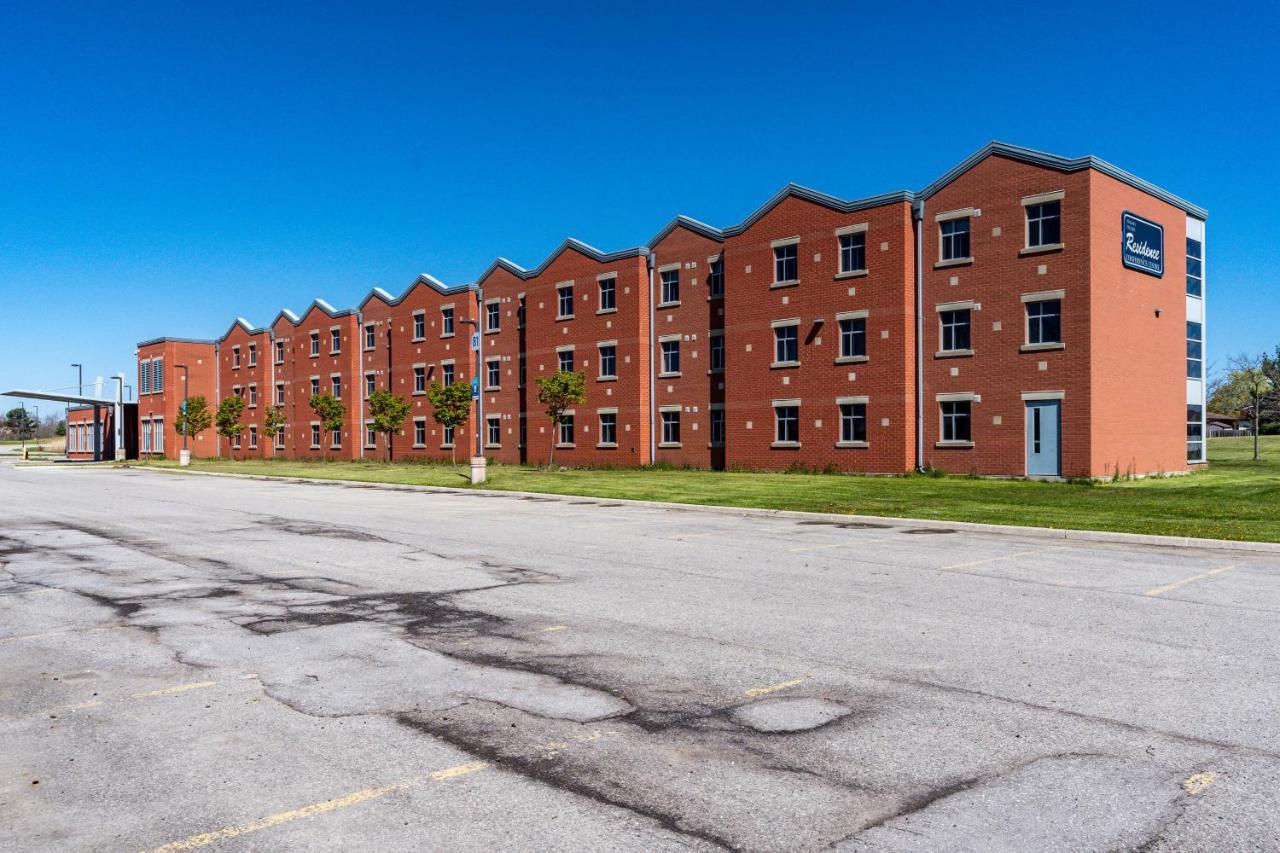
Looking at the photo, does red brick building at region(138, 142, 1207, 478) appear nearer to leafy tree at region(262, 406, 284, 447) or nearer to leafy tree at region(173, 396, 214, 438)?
leafy tree at region(262, 406, 284, 447)

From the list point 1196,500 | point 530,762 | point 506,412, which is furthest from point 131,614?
point 506,412

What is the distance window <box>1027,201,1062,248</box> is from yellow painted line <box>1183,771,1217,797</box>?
2894 cm

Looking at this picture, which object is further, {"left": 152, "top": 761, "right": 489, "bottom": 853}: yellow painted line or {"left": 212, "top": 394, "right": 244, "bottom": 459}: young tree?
{"left": 212, "top": 394, "right": 244, "bottom": 459}: young tree

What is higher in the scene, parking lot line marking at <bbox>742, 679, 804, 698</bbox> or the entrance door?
the entrance door

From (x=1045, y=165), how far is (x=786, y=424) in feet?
43.9

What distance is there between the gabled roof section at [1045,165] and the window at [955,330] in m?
4.44

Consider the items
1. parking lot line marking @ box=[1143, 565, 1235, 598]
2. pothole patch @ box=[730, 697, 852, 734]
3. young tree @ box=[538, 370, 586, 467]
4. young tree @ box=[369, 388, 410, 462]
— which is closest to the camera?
pothole patch @ box=[730, 697, 852, 734]

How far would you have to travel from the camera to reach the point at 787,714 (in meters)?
5.66

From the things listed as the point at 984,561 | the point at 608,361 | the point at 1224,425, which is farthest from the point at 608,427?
the point at 1224,425

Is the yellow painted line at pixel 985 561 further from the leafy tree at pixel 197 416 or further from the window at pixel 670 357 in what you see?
the leafy tree at pixel 197 416

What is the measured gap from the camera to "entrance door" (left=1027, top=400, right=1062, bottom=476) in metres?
30.5

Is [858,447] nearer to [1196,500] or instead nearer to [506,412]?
[1196,500]

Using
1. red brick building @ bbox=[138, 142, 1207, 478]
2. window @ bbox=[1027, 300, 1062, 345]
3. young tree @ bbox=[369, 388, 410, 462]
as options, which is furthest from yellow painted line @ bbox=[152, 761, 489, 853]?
young tree @ bbox=[369, 388, 410, 462]

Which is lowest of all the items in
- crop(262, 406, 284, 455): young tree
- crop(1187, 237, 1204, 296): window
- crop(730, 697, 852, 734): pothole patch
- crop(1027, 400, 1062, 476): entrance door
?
crop(730, 697, 852, 734): pothole patch
